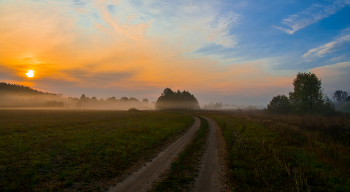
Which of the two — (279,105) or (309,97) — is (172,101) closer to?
(279,105)

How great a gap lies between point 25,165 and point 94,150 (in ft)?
14.7

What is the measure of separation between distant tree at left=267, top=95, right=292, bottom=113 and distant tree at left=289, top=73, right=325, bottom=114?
14.0 meters

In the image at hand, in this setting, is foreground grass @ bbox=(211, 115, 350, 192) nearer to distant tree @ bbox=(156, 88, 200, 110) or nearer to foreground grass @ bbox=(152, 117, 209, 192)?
foreground grass @ bbox=(152, 117, 209, 192)

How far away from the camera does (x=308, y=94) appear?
5094cm

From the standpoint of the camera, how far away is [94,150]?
13797 millimetres

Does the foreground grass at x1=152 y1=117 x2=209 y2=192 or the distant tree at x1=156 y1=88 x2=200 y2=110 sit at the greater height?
the distant tree at x1=156 y1=88 x2=200 y2=110

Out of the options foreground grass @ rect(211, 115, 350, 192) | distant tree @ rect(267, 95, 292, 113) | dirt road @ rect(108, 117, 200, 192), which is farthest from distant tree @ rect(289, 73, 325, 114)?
dirt road @ rect(108, 117, 200, 192)

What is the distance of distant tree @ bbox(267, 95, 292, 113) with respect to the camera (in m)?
66.9

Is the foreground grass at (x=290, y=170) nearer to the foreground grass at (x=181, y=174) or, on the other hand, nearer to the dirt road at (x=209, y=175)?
the dirt road at (x=209, y=175)

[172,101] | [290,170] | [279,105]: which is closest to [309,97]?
[279,105]

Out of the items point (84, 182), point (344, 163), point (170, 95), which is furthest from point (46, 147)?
point (170, 95)

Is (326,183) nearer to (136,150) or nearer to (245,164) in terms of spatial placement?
(245,164)

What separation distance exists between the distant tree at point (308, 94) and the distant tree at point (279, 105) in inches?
552

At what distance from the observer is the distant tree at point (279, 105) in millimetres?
66919
